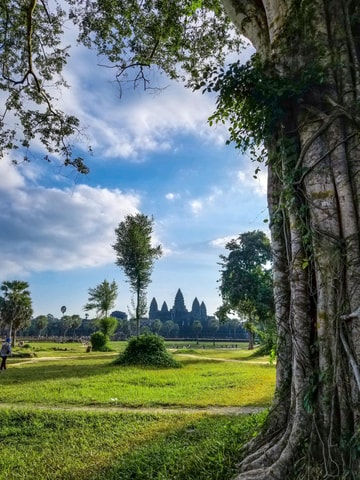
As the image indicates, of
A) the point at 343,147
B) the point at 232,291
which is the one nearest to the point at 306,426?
the point at 343,147

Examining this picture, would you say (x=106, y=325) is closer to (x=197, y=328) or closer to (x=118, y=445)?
(x=118, y=445)

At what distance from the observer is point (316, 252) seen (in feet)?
11.3

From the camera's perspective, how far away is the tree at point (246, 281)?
79.7 feet

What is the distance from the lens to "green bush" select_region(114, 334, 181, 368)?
17.2 meters

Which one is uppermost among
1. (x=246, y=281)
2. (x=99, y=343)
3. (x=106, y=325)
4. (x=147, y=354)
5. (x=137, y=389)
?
(x=246, y=281)

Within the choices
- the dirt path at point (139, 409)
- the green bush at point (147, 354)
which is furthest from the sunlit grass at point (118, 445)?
the green bush at point (147, 354)

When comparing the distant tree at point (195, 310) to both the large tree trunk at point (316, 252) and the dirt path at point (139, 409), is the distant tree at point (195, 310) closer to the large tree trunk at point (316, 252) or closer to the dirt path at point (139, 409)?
the dirt path at point (139, 409)

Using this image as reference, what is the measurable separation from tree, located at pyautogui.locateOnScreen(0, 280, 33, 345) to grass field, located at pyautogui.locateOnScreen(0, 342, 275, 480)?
36412 mm

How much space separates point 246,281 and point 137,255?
8230 millimetres

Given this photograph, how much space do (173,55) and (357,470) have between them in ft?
31.9

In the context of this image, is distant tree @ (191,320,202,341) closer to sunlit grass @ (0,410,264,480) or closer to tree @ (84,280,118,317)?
tree @ (84,280,118,317)

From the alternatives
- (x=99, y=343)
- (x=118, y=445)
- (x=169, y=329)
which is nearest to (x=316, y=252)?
(x=118, y=445)

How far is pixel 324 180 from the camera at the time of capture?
3535 mm

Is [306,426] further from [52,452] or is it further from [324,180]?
[52,452]
